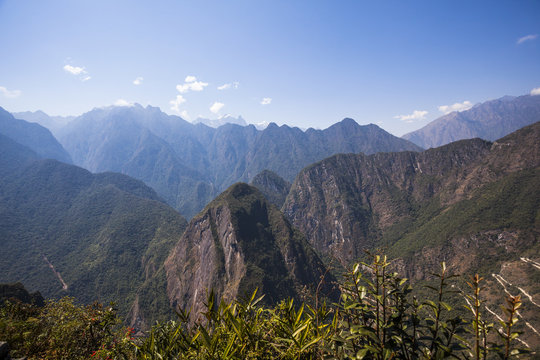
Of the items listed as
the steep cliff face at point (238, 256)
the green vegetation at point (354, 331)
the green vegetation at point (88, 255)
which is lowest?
the green vegetation at point (88, 255)

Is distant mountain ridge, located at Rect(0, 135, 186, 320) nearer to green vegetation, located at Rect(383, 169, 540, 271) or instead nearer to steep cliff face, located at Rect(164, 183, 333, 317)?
steep cliff face, located at Rect(164, 183, 333, 317)

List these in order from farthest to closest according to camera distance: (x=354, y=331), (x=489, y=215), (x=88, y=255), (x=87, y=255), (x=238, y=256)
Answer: (x=87, y=255) < (x=88, y=255) < (x=489, y=215) < (x=238, y=256) < (x=354, y=331)

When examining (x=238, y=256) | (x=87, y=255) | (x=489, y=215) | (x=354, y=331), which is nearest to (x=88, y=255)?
(x=87, y=255)

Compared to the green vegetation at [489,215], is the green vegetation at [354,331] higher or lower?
higher

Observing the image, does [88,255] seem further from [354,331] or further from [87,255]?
[354,331]

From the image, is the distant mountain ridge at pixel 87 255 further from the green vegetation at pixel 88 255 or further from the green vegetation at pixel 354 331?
the green vegetation at pixel 354 331

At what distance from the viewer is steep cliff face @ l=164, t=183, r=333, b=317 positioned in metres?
97.2

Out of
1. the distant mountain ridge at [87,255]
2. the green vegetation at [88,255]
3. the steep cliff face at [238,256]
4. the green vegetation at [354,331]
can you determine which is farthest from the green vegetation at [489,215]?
the green vegetation at [354,331]

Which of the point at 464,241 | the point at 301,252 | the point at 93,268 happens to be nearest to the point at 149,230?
the point at 93,268

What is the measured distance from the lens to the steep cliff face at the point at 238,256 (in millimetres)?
97250

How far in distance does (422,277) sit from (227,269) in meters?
105

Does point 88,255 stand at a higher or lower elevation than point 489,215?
lower

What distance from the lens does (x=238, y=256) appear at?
3979 inches

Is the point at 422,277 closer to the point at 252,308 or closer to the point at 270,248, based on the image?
the point at 270,248
